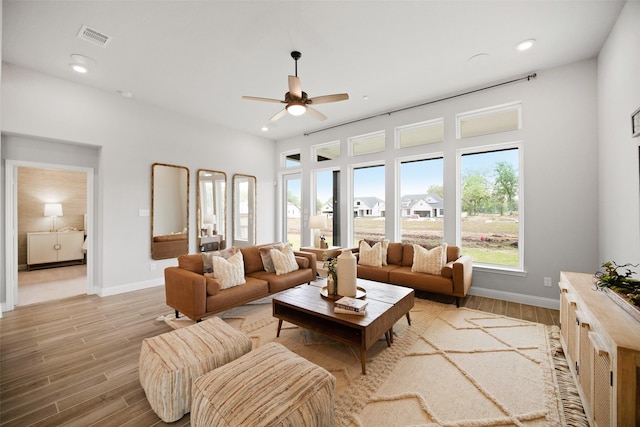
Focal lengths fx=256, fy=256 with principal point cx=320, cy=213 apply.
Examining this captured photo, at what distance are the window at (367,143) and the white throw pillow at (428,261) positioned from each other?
7.72 ft

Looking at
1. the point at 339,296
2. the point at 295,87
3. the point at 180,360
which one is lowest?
the point at 180,360

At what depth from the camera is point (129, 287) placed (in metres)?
4.43

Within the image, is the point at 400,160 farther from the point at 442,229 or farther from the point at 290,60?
the point at 290,60

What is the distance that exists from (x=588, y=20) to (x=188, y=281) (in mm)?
5133

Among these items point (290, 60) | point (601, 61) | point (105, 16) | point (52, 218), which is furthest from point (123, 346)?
point (601, 61)

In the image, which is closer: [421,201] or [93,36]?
[93,36]

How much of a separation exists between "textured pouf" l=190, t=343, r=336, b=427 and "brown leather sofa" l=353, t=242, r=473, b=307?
2.67 m

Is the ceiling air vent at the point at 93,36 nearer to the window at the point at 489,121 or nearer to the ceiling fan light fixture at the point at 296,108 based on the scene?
the ceiling fan light fixture at the point at 296,108

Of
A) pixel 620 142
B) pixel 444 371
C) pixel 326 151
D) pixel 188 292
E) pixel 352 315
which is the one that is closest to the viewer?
pixel 444 371

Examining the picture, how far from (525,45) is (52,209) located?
369 inches

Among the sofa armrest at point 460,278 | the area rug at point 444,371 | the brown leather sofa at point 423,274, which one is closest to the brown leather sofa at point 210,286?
the area rug at point 444,371

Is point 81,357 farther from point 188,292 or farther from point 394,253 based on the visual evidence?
point 394,253

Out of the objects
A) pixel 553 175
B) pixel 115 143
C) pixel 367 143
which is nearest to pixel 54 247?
pixel 115 143

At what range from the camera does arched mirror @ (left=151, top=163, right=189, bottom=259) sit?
4.81m
